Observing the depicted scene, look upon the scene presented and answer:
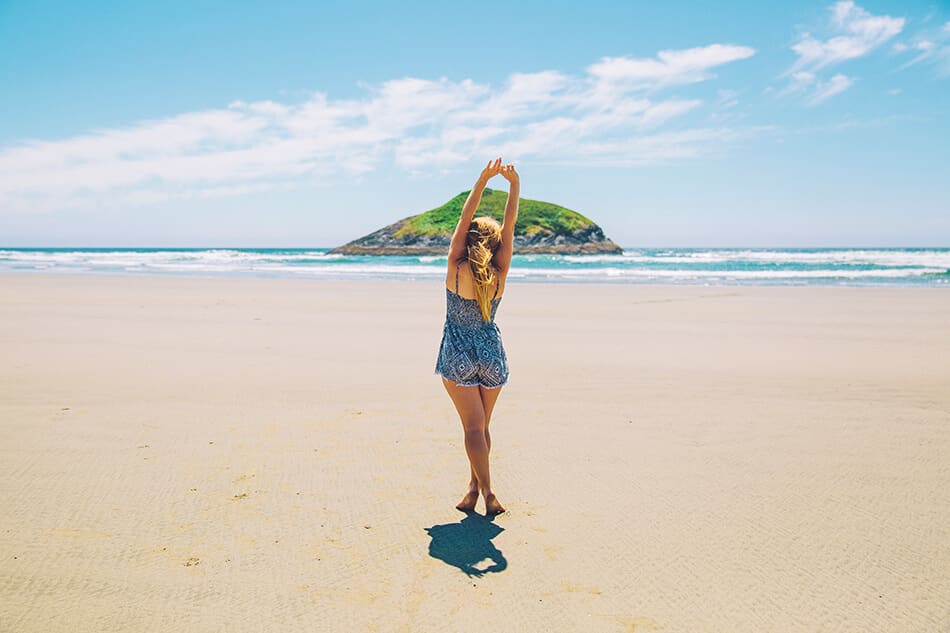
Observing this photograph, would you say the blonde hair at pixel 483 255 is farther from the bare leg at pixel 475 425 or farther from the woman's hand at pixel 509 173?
the bare leg at pixel 475 425

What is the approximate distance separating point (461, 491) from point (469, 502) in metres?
0.31

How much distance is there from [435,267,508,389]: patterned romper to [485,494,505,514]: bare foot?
0.67 meters

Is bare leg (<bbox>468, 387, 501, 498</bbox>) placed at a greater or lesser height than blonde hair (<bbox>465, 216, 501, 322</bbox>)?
lesser

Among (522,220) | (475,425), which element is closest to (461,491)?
(475,425)

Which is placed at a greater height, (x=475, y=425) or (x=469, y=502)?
(x=475, y=425)

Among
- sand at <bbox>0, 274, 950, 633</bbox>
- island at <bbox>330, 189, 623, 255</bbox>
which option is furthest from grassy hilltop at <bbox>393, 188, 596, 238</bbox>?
sand at <bbox>0, 274, 950, 633</bbox>

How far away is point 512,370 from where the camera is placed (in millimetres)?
7902

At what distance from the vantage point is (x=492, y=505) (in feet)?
12.1

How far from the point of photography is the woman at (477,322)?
3592mm

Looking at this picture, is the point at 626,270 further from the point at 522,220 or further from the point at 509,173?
the point at 522,220

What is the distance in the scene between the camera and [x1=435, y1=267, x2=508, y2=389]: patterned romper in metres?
3.63

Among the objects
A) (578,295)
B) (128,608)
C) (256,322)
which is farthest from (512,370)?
(578,295)

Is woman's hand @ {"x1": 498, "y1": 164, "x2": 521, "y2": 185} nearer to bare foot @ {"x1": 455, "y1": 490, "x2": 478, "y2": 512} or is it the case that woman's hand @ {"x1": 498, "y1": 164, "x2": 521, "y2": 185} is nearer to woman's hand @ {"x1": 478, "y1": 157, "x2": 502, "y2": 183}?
woman's hand @ {"x1": 478, "y1": 157, "x2": 502, "y2": 183}

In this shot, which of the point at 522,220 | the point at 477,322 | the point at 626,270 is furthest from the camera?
the point at 522,220
